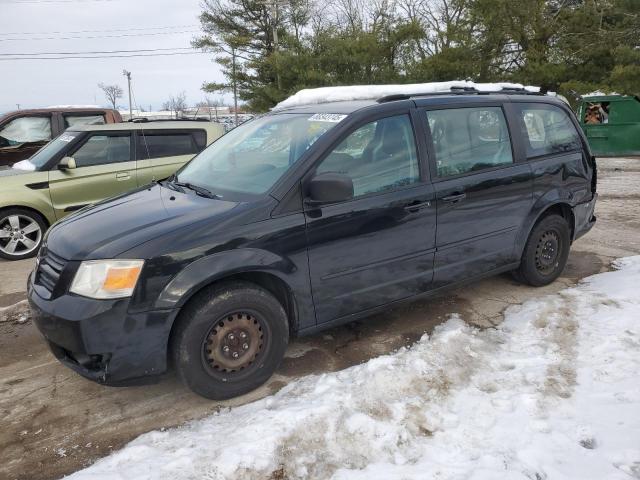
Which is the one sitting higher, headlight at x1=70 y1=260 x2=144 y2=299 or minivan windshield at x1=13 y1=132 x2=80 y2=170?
minivan windshield at x1=13 y1=132 x2=80 y2=170

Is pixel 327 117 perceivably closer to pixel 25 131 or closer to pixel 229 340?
pixel 229 340

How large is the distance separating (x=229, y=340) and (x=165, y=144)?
4928 mm

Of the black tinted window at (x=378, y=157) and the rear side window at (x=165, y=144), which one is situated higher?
the rear side window at (x=165, y=144)

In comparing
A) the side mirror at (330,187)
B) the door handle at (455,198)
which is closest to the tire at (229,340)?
the side mirror at (330,187)

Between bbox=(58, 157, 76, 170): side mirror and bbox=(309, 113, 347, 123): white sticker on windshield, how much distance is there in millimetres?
4120

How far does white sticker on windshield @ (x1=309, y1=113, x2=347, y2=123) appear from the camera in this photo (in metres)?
3.38

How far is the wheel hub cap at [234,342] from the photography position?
290cm

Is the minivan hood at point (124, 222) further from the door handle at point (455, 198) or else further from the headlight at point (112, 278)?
the door handle at point (455, 198)

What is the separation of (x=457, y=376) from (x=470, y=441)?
624 millimetres

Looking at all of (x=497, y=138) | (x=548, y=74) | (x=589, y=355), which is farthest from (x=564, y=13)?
(x=589, y=355)

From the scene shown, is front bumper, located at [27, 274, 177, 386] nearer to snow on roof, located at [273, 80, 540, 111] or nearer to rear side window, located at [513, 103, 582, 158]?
snow on roof, located at [273, 80, 540, 111]

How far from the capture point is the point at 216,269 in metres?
2.79

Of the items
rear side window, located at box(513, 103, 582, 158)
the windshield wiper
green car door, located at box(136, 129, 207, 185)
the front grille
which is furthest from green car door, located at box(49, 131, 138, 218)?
rear side window, located at box(513, 103, 582, 158)

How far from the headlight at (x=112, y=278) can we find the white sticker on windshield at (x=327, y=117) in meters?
1.57
